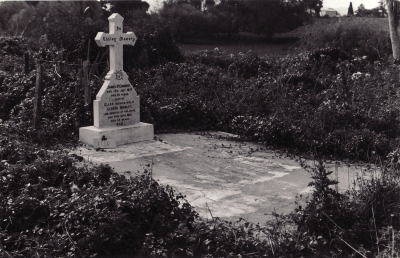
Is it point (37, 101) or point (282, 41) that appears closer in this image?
point (37, 101)

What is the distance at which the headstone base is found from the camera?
31.7 feet

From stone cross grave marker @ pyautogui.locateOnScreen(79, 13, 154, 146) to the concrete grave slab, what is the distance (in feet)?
0.99

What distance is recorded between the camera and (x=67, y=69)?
14570mm

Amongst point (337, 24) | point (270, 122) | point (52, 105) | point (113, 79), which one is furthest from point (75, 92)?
point (337, 24)

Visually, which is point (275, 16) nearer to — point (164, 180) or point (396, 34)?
point (396, 34)

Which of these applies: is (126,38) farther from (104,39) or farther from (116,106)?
(116,106)

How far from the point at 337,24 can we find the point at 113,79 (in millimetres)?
17201

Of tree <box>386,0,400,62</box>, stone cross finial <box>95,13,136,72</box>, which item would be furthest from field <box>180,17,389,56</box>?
stone cross finial <box>95,13,136,72</box>

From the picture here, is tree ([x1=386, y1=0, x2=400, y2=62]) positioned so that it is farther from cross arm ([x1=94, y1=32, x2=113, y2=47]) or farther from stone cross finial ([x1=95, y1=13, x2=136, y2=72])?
cross arm ([x1=94, y1=32, x2=113, y2=47])

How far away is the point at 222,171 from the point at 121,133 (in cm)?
274

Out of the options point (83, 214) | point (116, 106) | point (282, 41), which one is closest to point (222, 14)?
point (282, 41)

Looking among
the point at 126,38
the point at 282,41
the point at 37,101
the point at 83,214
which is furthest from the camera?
the point at 282,41

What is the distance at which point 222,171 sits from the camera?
7984 millimetres

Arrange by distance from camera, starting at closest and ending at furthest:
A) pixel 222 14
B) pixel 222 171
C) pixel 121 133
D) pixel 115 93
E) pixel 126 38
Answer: pixel 222 171, pixel 121 133, pixel 115 93, pixel 126 38, pixel 222 14
